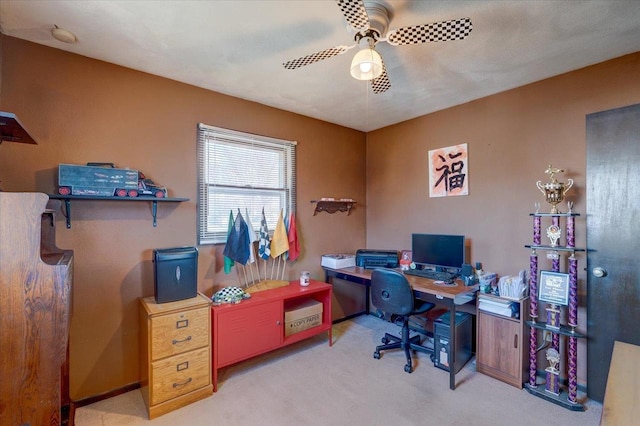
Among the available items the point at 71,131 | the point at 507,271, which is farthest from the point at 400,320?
the point at 71,131

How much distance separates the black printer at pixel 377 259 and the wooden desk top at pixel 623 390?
6.68ft

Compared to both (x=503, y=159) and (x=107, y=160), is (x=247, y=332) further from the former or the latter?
(x=503, y=159)

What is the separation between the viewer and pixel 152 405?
202 centimetres

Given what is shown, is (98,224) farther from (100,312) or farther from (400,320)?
(400,320)

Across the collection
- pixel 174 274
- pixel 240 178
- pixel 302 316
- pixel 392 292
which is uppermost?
pixel 240 178

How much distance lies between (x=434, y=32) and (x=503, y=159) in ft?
6.13

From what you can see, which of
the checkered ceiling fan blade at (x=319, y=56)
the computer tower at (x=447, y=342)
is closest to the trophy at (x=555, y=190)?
the computer tower at (x=447, y=342)

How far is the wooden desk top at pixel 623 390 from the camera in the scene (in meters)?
1.00

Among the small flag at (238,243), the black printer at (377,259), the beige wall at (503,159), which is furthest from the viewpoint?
the black printer at (377,259)

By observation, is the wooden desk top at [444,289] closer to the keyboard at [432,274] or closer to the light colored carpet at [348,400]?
the keyboard at [432,274]

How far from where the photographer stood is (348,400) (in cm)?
221

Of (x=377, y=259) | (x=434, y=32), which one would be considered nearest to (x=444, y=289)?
(x=377, y=259)

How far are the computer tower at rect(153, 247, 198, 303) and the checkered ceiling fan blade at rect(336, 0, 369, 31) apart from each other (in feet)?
6.38

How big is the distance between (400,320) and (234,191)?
2.14m
